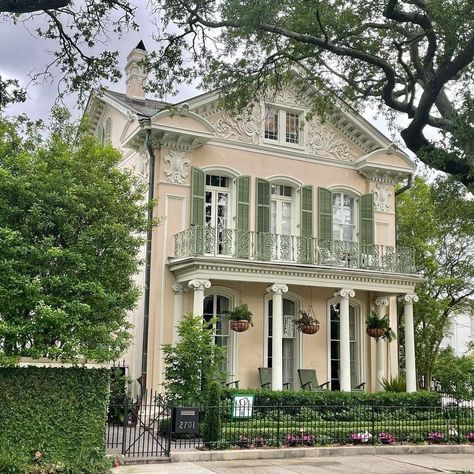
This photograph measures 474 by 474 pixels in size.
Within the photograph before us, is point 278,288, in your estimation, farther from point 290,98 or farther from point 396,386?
point 290,98

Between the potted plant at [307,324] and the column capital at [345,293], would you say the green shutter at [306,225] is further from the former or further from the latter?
the potted plant at [307,324]

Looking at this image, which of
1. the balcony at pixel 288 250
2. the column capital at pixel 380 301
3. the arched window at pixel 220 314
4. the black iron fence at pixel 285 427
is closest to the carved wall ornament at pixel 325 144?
the balcony at pixel 288 250

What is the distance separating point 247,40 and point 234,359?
10396 millimetres

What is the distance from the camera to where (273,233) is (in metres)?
20.5

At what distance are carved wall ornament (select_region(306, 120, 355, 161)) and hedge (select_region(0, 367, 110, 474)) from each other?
13.2 m

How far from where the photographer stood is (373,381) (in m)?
21.6

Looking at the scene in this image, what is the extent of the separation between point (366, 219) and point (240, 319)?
654 centimetres

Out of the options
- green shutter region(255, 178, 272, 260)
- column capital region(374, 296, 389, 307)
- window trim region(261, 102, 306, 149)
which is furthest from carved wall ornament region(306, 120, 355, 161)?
column capital region(374, 296, 389, 307)

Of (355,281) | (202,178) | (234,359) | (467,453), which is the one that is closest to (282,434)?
(467,453)

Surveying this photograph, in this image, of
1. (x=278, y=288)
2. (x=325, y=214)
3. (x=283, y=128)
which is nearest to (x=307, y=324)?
(x=278, y=288)

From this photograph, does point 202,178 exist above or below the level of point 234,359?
above

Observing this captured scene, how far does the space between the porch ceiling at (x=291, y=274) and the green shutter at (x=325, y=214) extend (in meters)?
1.85

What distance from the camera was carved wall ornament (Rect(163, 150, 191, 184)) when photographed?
19438 mm

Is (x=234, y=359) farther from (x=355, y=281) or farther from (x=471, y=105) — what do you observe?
(x=471, y=105)
